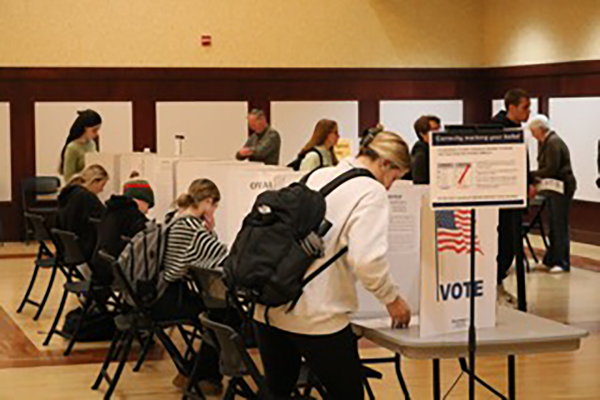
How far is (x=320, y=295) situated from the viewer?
400cm

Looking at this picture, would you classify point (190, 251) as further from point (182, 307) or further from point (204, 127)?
point (204, 127)

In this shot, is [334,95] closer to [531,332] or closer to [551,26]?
[551,26]

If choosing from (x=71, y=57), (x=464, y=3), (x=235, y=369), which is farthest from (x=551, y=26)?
(x=235, y=369)

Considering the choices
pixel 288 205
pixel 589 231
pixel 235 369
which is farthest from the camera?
pixel 589 231

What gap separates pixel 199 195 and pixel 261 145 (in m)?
5.92

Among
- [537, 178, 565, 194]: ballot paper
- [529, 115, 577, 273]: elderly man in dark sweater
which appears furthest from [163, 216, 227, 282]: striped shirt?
[537, 178, 565, 194]: ballot paper

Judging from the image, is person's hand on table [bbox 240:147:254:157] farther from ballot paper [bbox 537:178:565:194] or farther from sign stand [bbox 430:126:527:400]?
sign stand [bbox 430:126:527:400]

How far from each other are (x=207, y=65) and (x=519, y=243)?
29.0 ft

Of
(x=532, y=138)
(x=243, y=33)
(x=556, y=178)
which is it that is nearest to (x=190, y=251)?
(x=556, y=178)

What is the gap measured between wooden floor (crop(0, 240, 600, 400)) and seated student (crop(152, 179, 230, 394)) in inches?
19.6

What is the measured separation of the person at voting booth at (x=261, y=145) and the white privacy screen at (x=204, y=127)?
2376mm

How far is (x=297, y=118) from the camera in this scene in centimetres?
1485

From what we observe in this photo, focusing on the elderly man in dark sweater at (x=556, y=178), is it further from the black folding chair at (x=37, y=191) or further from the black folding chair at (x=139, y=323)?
the black folding chair at (x=37, y=191)

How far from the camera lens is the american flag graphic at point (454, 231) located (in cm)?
411
